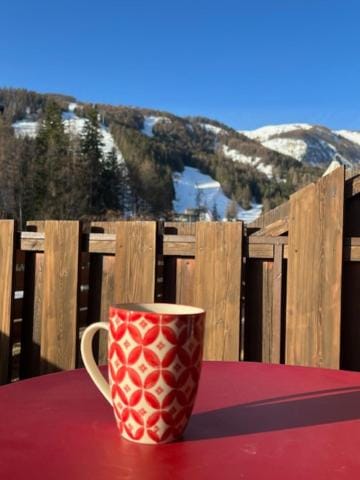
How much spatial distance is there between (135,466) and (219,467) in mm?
109

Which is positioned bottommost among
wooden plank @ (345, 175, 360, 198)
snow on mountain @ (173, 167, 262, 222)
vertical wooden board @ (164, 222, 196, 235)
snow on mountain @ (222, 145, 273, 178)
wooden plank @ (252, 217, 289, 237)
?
wooden plank @ (252, 217, 289, 237)

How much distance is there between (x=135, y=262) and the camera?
7.86 feet

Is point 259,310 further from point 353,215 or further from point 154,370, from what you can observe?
point 154,370

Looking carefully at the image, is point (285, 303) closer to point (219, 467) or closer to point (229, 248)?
point (229, 248)

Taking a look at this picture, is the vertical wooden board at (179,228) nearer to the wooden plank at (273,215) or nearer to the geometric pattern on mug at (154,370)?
the wooden plank at (273,215)

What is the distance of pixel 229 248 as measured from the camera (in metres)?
2.28

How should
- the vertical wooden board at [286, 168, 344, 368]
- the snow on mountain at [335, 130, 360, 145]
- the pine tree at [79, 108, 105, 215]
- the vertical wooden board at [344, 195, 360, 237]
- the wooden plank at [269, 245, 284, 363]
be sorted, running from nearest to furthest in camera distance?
the vertical wooden board at [286, 168, 344, 368], the wooden plank at [269, 245, 284, 363], the vertical wooden board at [344, 195, 360, 237], the pine tree at [79, 108, 105, 215], the snow on mountain at [335, 130, 360, 145]

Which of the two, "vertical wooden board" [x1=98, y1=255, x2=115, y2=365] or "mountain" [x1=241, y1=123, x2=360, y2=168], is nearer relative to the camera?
"vertical wooden board" [x1=98, y1=255, x2=115, y2=365]

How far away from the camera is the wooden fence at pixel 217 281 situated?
2199 millimetres

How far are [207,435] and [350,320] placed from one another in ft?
5.26

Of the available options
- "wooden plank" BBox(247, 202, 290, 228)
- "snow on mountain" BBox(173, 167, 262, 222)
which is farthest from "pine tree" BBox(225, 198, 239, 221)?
"wooden plank" BBox(247, 202, 290, 228)

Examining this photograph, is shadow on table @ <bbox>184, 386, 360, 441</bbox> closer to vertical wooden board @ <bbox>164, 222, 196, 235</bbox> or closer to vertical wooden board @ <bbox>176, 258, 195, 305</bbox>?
vertical wooden board @ <bbox>176, 258, 195, 305</bbox>

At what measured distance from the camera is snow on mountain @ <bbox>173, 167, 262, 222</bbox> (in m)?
91.9

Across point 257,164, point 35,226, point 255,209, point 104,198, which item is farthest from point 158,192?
point 35,226
